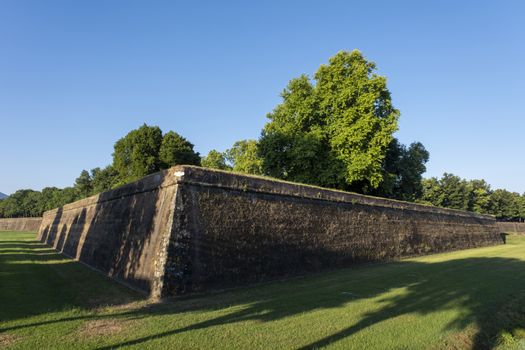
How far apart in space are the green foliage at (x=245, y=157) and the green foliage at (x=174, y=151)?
8698 millimetres

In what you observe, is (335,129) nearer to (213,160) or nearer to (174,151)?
(174,151)

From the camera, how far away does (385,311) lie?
24.5 feet

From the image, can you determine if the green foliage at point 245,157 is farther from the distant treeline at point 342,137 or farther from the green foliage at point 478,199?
the green foliage at point 478,199

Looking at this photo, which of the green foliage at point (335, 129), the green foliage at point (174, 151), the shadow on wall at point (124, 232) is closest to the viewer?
the shadow on wall at point (124, 232)

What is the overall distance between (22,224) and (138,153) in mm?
34729

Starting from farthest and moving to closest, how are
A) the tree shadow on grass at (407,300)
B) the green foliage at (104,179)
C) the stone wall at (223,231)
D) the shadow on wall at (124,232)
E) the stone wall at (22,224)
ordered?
the stone wall at (22,224), the green foliage at (104,179), the shadow on wall at (124,232), the stone wall at (223,231), the tree shadow on grass at (407,300)

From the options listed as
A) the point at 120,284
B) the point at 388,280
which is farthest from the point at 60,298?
the point at 388,280

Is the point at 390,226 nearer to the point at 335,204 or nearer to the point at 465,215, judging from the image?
the point at 335,204

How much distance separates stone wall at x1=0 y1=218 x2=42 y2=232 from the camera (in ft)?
199

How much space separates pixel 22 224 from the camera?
64875 millimetres

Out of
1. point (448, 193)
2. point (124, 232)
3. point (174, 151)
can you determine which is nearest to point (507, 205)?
point (448, 193)

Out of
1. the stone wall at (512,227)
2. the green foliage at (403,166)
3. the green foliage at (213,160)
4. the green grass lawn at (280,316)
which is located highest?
the green foliage at (213,160)

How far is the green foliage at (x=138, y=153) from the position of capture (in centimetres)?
4588

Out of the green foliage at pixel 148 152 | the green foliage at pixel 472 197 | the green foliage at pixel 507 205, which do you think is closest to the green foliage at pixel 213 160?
the green foliage at pixel 148 152
